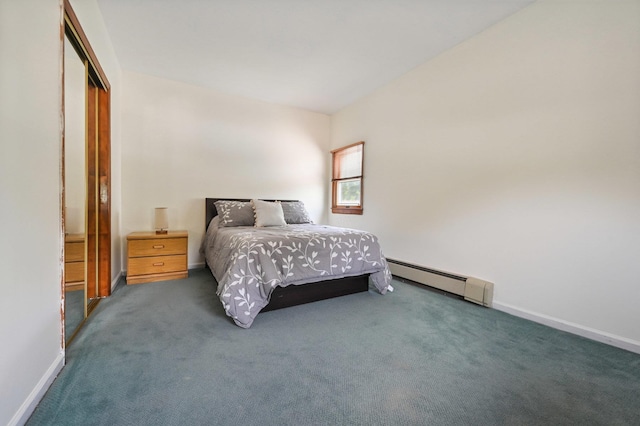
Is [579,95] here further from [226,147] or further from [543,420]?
[226,147]

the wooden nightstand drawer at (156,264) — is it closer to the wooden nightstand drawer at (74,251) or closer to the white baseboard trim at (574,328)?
the wooden nightstand drawer at (74,251)

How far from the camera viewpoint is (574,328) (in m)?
1.88

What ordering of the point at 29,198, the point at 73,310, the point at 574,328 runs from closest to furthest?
the point at 29,198, the point at 73,310, the point at 574,328

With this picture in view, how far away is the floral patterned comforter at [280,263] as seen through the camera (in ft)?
6.32

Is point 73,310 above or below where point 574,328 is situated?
above

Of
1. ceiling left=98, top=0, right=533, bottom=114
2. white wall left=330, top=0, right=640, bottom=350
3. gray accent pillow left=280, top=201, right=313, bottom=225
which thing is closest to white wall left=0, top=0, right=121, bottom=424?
ceiling left=98, top=0, right=533, bottom=114

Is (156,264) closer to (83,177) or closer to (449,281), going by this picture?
(83,177)

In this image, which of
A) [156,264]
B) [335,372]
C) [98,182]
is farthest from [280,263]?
[98,182]

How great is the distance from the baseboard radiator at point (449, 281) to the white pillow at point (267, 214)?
1.64 meters

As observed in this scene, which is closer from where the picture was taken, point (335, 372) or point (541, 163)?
point (335, 372)

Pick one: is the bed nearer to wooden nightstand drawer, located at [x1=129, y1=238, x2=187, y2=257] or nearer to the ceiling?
wooden nightstand drawer, located at [x1=129, y1=238, x2=187, y2=257]

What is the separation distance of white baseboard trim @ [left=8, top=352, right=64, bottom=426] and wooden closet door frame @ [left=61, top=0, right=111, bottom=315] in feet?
2.99

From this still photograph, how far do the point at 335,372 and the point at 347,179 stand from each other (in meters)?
3.32

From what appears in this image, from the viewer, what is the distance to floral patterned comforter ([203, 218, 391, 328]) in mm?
1927
